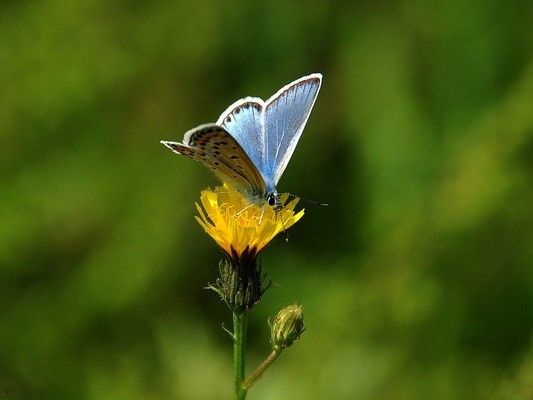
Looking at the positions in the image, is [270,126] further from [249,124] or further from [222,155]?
[222,155]

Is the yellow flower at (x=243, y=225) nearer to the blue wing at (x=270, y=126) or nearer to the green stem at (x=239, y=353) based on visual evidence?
the blue wing at (x=270, y=126)

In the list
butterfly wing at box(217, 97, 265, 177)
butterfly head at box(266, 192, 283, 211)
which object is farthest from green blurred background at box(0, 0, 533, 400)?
butterfly wing at box(217, 97, 265, 177)

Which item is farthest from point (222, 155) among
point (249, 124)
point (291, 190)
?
point (291, 190)

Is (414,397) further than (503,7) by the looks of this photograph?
No

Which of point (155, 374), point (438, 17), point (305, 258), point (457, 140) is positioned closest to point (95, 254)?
point (155, 374)

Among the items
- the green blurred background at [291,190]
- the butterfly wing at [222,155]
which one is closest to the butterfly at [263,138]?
the butterfly wing at [222,155]

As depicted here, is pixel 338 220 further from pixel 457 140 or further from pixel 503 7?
pixel 503 7
